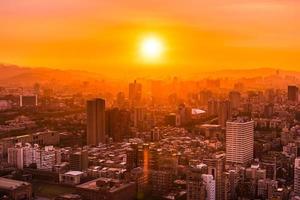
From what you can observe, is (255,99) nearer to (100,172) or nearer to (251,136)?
(251,136)

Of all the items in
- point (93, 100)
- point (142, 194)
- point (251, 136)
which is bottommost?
point (142, 194)

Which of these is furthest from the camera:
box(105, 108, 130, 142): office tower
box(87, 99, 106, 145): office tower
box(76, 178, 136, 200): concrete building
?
box(105, 108, 130, 142): office tower

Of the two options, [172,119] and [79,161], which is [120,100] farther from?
[79,161]

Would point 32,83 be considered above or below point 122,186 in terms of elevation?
above

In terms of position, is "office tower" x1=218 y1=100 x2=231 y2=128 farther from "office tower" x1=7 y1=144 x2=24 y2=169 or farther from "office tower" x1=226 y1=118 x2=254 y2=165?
"office tower" x1=7 y1=144 x2=24 y2=169

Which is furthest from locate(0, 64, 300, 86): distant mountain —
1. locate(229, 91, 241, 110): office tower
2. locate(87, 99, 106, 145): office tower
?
locate(229, 91, 241, 110): office tower

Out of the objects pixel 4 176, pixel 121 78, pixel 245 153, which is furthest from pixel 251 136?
pixel 4 176

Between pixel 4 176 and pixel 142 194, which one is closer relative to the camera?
pixel 142 194

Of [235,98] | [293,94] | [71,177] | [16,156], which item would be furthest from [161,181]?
[293,94]
